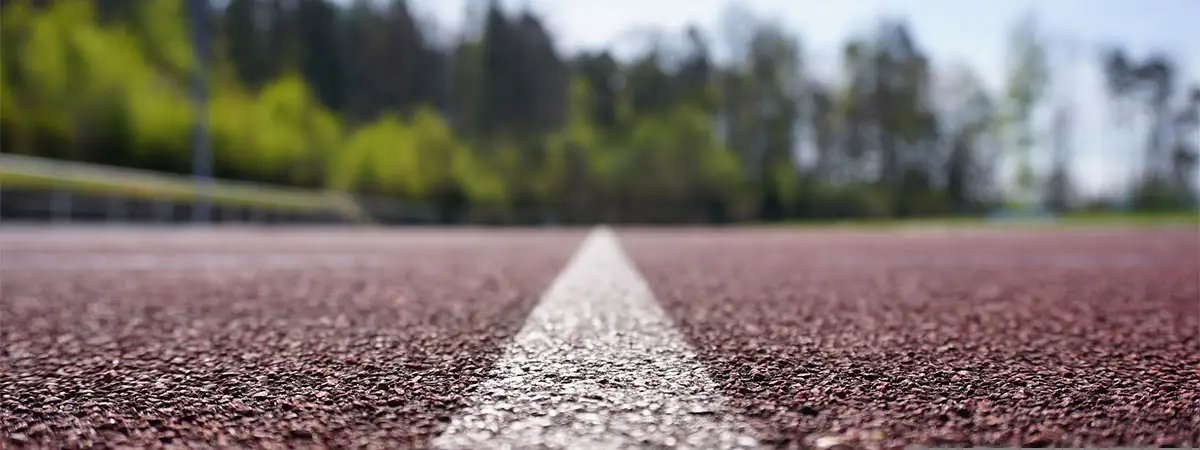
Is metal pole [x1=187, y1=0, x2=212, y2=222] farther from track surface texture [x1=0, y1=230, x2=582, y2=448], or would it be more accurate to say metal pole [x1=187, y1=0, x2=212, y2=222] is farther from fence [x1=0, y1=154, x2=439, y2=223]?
track surface texture [x1=0, y1=230, x2=582, y2=448]

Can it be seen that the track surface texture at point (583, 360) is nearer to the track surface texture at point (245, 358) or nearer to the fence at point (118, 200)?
the track surface texture at point (245, 358)

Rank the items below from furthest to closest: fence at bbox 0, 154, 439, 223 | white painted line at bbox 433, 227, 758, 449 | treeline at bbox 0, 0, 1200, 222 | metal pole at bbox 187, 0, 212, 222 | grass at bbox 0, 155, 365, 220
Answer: treeline at bbox 0, 0, 1200, 222 → metal pole at bbox 187, 0, 212, 222 → grass at bbox 0, 155, 365, 220 → fence at bbox 0, 154, 439, 223 → white painted line at bbox 433, 227, 758, 449

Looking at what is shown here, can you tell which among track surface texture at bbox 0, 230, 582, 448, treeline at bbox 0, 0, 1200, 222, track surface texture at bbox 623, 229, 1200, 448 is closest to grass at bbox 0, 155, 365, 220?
treeline at bbox 0, 0, 1200, 222

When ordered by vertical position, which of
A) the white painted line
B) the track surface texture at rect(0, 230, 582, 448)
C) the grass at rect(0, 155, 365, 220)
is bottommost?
the track surface texture at rect(0, 230, 582, 448)

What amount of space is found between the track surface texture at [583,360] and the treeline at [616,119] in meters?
25.6

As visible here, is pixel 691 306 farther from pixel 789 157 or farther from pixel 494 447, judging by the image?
pixel 789 157

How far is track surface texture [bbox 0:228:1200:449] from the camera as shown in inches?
30.9

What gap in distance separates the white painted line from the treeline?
2644 centimetres

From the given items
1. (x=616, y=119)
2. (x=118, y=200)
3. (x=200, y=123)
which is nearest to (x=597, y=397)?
(x=118, y=200)

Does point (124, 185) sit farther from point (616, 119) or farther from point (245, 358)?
point (616, 119)

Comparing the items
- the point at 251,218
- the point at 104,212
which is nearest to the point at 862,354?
the point at 104,212

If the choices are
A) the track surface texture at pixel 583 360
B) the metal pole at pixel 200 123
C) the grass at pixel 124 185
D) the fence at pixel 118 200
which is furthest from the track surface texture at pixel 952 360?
the metal pole at pixel 200 123

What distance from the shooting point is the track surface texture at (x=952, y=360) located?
0.78 m

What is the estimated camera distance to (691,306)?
190 centimetres
